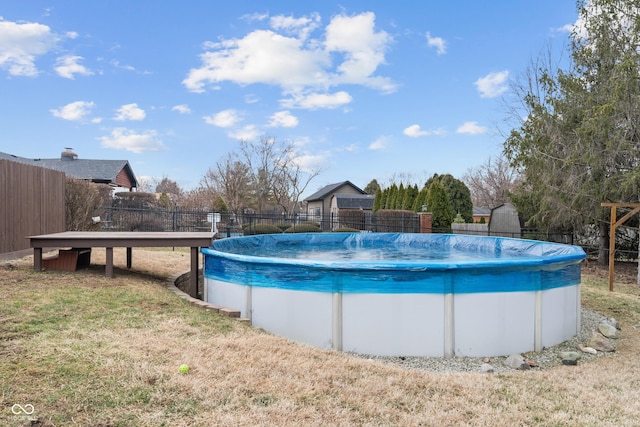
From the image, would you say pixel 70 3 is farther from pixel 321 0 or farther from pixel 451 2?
pixel 451 2

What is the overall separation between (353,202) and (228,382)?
32.7 m

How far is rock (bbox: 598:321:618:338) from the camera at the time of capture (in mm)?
5473

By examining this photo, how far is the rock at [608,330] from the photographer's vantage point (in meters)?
5.47

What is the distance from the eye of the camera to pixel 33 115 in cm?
1855

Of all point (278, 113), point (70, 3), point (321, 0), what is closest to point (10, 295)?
point (70, 3)

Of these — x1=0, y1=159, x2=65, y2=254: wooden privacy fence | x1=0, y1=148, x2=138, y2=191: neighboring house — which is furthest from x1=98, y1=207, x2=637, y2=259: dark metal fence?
x1=0, y1=148, x2=138, y2=191: neighboring house

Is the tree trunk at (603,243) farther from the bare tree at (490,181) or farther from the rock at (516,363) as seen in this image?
Result: the bare tree at (490,181)

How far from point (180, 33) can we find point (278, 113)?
17482 mm

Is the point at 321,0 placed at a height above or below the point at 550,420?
above

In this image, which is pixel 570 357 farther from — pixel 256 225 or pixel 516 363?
pixel 256 225

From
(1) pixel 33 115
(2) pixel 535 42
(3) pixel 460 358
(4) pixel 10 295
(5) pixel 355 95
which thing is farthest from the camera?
(5) pixel 355 95
